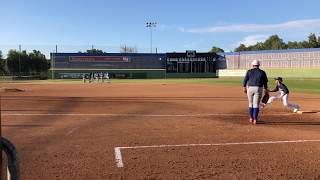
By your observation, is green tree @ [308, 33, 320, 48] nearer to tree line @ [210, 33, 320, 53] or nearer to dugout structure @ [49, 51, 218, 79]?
tree line @ [210, 33, 320, 53]

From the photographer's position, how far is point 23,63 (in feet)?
322

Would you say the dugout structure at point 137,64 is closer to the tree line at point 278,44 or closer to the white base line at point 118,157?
the tree line at point 278,44

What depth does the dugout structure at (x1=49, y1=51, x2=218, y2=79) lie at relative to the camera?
96.5 m

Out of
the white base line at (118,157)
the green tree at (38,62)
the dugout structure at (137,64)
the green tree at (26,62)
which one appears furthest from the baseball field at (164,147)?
the green tree at (38,62)

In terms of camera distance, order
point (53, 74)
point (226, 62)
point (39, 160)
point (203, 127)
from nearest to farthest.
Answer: point (39, 160), point (203, 127), point (53, 74), point (226, 62)

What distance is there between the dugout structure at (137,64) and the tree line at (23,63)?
5336 mm

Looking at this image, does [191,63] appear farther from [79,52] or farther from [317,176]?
[317,176]

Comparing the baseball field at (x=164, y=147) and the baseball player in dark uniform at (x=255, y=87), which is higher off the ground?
the baseball player in dark uniform at (x=255, y=87)

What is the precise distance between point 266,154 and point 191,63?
91300 mm

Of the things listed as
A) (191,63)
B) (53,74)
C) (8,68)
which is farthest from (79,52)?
(191,63)

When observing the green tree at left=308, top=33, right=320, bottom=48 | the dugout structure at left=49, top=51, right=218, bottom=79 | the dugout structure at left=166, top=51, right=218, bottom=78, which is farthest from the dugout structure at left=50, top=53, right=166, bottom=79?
the green tree at left=308, top=33, right=320, bottom=48

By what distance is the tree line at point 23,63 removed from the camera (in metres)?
95.9

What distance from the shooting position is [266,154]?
340 inches

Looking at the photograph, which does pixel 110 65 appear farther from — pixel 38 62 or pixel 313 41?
pixel 313 41
